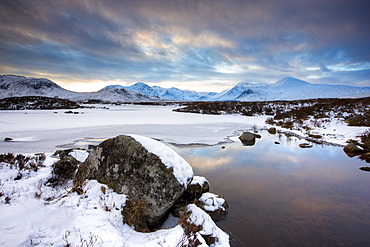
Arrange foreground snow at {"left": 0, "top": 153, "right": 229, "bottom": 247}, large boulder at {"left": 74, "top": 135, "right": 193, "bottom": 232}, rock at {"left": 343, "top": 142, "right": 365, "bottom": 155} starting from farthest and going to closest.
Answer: rock at {"left": 343, "top": 142, "right": 365, "bottom": 155}, large boulder at {"left": 74, "top": 135, "right": 193, "bottom": 232}, foreground snow at {"left": 0, "top": 153, "right": 229, "bottom": 247}

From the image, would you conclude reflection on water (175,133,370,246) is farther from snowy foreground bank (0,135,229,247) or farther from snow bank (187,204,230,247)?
snowy foreground bank (0,135,229,247)

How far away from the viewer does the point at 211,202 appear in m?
5.41

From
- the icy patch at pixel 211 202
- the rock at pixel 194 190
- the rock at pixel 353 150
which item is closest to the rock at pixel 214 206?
the icy patch at pixel 211 202

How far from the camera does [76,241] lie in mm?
2908

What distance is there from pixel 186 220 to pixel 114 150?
2.66 meters

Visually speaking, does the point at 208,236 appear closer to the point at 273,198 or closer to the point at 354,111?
the point at 273,198

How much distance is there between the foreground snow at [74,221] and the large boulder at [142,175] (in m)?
0.25

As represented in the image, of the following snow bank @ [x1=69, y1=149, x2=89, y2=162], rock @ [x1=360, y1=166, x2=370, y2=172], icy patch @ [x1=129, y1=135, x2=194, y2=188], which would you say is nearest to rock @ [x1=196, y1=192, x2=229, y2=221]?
icy patch @ [x1=129, y1=135, x2=194, y2=188]

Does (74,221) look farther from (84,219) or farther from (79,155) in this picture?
(79,155)

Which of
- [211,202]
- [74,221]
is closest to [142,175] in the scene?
[74,221]

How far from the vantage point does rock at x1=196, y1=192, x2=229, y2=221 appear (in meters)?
5.16

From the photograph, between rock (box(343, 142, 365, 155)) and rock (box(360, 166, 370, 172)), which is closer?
rock (box(360, 166, 370, 172))

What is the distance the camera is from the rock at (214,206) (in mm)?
5160

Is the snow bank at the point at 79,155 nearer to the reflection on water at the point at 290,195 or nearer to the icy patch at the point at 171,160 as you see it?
the icy patch at the point at 171,160
